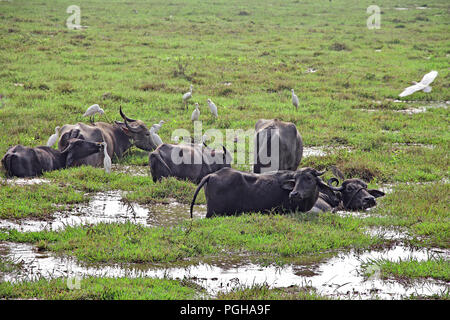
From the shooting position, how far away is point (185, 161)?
34.0 ft

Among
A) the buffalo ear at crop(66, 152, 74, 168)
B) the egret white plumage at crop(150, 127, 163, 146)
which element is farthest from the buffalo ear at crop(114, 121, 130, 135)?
the buffalo ear at crop(66, 152, 74, 168)

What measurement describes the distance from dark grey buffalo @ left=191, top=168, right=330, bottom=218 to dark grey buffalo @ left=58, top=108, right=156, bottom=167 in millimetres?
3758

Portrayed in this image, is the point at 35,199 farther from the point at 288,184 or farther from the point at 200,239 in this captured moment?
the point at 288,184

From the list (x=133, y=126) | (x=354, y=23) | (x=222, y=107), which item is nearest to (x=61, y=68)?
(x=222, y=107)

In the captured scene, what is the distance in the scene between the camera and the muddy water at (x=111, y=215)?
25.6 feet

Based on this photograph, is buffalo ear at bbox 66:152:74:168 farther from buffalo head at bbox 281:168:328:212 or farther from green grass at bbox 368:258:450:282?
green grass at bbox 368:258:450:282

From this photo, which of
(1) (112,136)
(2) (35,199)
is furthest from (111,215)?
(1) (112,136)

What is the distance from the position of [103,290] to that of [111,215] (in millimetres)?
2836

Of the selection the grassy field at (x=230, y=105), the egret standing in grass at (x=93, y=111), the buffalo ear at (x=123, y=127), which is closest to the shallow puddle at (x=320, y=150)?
the grassy field at (x=230, y=105)

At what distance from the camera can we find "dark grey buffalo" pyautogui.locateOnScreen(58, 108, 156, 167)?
11.3 metres

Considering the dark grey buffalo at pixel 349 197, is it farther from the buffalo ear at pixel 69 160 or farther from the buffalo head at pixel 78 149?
the buffalo ear at pixel 69 160

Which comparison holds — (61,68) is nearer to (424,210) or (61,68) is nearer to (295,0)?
(424,210)

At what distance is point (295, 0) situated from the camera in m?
51.2

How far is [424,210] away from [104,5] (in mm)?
38363
